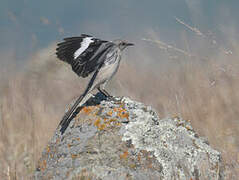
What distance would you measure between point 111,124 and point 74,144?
16.1 inches

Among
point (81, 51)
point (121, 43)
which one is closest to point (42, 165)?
point (81, 51)

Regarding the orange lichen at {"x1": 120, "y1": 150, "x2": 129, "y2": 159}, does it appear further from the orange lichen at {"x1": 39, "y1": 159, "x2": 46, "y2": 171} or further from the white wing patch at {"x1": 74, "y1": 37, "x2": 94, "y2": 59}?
the white wing patch at {"x1": 74, "y1": 37, "x2": 94, "y2": 59}

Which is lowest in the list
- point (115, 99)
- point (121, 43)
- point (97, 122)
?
point (97, 122)

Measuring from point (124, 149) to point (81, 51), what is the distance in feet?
4.22

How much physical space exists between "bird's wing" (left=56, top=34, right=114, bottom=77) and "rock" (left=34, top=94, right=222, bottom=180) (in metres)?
0.47

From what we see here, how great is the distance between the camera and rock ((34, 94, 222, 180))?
4020mm

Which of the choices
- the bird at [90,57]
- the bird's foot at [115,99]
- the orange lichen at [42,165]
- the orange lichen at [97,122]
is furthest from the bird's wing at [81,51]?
the orange lichen at [42,165]

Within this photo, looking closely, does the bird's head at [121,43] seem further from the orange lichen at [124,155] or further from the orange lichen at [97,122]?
the orange lichen at [124,155]

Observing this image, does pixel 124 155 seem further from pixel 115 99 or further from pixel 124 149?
pixel 115 99

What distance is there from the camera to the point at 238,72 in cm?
571

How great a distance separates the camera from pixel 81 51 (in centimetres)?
481

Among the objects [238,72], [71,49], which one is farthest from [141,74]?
[71,49]

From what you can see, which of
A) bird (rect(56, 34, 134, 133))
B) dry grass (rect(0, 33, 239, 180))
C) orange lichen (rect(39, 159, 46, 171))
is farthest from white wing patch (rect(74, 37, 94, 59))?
dry grass (rect(0, 33, 239, 180))

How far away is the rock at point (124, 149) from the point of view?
4.02m
